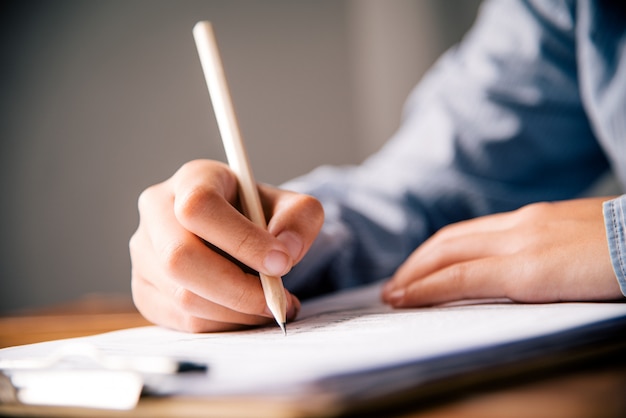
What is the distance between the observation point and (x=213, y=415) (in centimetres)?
15

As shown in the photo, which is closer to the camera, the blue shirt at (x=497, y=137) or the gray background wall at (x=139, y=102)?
the blue shirt at (x=497, y=137)

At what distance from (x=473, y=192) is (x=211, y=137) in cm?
93

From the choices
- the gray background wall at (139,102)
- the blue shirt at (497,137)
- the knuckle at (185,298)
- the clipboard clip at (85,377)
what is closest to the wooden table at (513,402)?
the clipboard clip at (85,377)

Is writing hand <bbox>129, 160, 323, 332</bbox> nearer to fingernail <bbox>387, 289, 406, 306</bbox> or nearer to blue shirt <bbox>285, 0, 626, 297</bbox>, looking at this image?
fingernail <bbox>387, 289, 406, 306</bbox>

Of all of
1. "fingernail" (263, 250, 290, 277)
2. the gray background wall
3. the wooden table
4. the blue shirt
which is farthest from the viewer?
the gray background wall

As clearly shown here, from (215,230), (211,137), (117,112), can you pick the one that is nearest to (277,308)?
(215,230)

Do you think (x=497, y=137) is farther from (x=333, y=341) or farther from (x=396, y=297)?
(x=333, y=341)

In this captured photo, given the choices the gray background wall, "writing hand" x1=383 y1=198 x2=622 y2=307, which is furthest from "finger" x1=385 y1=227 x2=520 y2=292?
the gray background wall

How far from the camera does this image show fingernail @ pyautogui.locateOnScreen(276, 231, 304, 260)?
29cm

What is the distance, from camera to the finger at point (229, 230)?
0.88 ft

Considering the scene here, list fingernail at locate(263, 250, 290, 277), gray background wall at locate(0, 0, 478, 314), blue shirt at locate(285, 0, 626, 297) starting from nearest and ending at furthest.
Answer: fingernail at locate(263, 250, 290, 277), blue shirt at locate(285, 0, 626, 297), gray background wall at locate(0, 0, 478, 314)

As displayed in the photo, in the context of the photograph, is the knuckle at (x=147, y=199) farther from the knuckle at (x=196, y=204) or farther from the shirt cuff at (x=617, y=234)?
the shirt cuff at (x=617, y=234)

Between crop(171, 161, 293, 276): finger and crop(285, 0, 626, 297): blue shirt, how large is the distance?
0.26m

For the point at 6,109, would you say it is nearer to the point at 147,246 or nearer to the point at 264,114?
the point at 264,114
